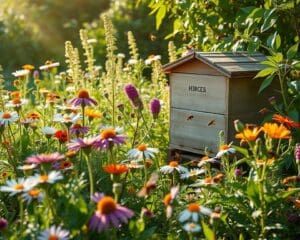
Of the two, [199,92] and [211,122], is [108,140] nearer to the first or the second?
[211,122]

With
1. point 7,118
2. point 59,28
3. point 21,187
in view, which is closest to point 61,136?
point 7,118

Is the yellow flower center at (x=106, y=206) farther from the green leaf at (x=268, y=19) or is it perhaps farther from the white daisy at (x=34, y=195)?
the green leaf at (x=268, y=19)

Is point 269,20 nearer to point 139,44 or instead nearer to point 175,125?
point 175,125

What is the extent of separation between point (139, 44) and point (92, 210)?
6647 mm

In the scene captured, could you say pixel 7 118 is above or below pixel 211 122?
above

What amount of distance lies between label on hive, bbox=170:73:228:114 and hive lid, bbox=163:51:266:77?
2.8 inches

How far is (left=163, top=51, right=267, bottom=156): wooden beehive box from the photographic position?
3045mm

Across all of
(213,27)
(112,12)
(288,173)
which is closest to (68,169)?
(288,173)

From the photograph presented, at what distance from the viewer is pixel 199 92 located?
3.20m

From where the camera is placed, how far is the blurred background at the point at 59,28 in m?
8.40

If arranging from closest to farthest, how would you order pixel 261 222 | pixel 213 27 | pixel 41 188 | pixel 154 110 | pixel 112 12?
pixel 41 188, pixel 261 222, pixel 154 110, pixel 213 27, pixel 112 12

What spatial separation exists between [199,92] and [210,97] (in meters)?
0.09

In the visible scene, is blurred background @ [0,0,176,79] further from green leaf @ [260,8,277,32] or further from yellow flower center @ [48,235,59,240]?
yellow flower center @ [48,235,59,240]

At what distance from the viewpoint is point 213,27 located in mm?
3789
